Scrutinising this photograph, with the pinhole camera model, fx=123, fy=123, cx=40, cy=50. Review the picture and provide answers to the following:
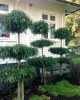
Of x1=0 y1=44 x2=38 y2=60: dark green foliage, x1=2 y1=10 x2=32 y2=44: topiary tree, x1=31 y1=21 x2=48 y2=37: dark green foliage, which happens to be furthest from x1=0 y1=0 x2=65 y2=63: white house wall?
x1=0 y1=44 x2=38 y2=60: dark green foliage

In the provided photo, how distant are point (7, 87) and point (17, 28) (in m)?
2.41

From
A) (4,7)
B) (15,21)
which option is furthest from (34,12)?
(15,21)

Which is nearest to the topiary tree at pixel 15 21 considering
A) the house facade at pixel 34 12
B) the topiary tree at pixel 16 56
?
the topiary tree at pixel 16 56

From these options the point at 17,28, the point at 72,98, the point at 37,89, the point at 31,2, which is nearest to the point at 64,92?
the point at 72,98

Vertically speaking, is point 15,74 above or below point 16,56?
below

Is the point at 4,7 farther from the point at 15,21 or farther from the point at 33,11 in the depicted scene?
the point at 15,21

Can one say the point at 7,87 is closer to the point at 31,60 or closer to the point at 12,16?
the point at 31,60

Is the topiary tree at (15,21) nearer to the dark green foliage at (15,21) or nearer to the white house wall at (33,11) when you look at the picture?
the dark green foliage at (15,21)

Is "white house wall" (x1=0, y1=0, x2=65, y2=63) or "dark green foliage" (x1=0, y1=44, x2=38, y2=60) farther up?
"white house wall" (x1=0, y1=0, x2=65, y2=63)

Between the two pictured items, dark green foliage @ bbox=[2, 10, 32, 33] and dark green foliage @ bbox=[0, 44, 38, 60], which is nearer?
dark green foliage @ bbox=[0, 44, 38, 60]

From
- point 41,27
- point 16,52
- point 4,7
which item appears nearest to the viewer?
point 16,52

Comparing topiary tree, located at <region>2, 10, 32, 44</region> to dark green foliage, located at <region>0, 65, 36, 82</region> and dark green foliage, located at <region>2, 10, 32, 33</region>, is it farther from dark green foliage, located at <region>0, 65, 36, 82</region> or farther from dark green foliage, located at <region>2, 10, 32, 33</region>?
dark green foliage, located at <region>0, 65, 36, 82</region>

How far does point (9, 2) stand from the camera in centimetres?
623

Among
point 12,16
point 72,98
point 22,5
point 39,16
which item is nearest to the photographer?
point 12,16
